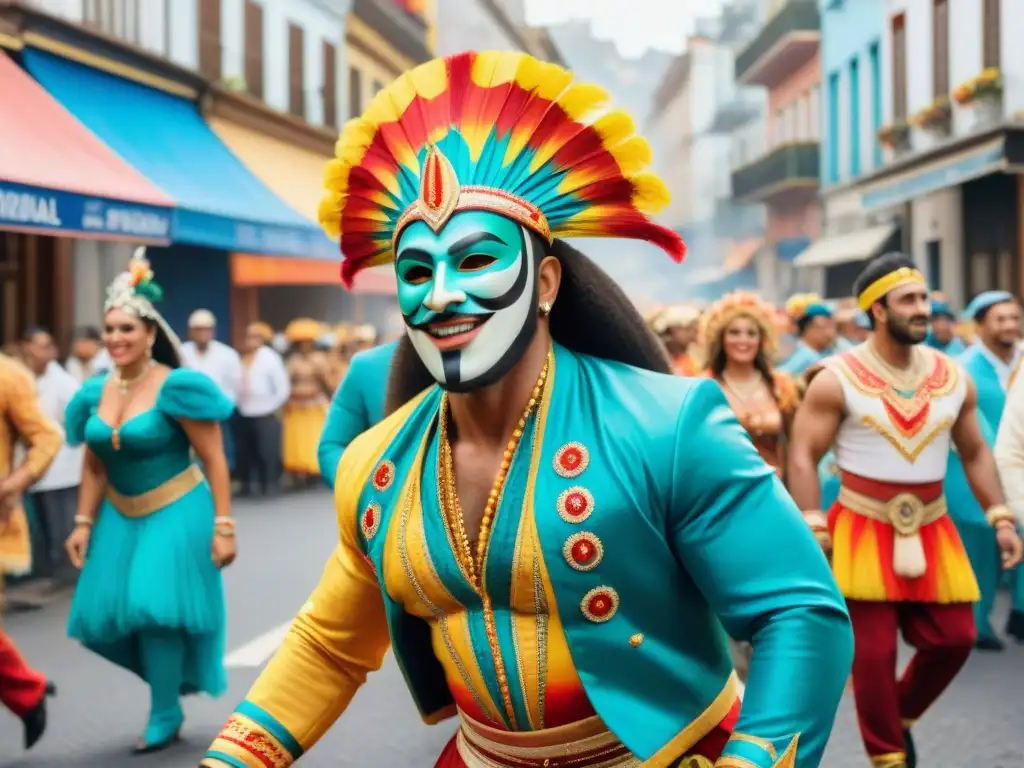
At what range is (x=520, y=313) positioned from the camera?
8.68ft

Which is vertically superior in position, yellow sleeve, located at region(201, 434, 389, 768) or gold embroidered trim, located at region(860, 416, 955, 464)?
gold embroidered trim, located at region(860, 416, 955, 464)

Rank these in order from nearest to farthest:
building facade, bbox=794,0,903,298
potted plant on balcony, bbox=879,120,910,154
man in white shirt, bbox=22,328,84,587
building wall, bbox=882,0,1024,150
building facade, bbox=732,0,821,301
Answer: man in white shirt, bbox=22,328,84,587 < building wall, bbox=882,0,1024,150 < potted plant on balcony, bbox=879,120,910,154 < building facade, bbox=794,0,903,298 < building facade, bbox=732,0,821,301

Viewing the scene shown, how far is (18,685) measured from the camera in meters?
5.86

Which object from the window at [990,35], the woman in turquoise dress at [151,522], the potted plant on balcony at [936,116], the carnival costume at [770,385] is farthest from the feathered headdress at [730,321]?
the potted plant on balcony at [936,116]

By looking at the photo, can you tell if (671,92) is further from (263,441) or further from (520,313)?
(520,313)

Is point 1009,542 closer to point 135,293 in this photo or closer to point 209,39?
point 135,293

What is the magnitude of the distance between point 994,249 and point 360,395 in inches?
624

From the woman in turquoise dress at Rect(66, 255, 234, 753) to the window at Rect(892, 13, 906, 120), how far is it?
66.6ft

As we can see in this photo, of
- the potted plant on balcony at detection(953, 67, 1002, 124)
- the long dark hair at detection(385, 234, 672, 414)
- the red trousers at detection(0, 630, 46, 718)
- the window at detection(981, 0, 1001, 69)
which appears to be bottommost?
the red trousers at detection(0, 630, 46, 718)

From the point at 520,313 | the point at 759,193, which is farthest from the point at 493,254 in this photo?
the point at 759,193

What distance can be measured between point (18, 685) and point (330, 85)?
24.3 metres

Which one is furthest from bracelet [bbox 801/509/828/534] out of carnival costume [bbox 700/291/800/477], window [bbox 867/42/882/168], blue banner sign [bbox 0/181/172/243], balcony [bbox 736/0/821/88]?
balcony [bbox 736/0/821/88]

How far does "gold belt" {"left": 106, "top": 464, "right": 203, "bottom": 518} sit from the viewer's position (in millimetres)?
6336

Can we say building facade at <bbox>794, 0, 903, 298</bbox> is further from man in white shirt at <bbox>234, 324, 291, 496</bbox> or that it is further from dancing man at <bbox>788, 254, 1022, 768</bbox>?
dancing man at <bbox>788, 254, 1022, 768</bbox>
